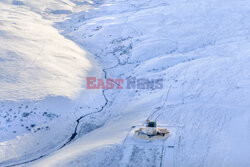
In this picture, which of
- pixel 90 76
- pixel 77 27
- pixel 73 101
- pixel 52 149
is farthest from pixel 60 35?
pixel 52 149

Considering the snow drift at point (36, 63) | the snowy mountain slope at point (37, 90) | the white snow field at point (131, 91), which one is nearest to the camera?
the white snow field at point (131, 91)

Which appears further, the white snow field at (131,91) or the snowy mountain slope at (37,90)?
the snowy mountain slope at (37,90)

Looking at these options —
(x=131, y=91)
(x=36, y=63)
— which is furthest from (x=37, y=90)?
(x=131, y=91)

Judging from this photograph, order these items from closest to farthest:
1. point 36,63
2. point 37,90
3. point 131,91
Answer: point 37,90 < point 131,91 < point 36,63

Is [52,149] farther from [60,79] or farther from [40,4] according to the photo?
[40,4]

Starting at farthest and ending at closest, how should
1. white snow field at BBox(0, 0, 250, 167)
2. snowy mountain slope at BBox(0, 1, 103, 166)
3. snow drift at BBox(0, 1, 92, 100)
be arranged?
snow drift at BBox(0, 1, 92, 100), snowy mountain slope at BBox(0, 1, 103, 166), white snow field at BBox(0, 0, 250, 167)

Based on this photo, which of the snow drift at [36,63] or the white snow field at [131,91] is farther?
the snow drift at [36,63]

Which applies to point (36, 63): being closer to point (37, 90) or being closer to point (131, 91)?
point (37, 90)

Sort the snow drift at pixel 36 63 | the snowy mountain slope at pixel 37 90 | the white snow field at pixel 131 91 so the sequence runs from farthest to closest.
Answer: the snow drift at pixel 36 63, the snowy mountain slope at pixel 37 90, the white snow field at pixel 131 91
